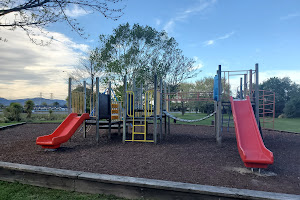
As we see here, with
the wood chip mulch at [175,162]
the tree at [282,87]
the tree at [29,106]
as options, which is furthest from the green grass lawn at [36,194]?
the tree at [282,87]

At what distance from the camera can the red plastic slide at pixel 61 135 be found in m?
7.13

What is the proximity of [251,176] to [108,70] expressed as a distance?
1646cm

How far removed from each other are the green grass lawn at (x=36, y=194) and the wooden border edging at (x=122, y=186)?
113 mm

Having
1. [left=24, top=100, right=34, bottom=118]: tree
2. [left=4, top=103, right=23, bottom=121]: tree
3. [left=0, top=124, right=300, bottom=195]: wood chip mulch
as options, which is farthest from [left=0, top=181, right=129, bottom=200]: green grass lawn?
[left=24, top=100, right=34, bottom=118]: tree

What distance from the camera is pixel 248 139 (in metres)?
6.49

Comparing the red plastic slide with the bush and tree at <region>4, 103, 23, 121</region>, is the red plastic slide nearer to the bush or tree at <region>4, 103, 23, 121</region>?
tree at <region>4, 103, 23, 121</region>

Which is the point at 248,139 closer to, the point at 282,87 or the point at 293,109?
the point at 293,109

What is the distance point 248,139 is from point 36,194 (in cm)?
548

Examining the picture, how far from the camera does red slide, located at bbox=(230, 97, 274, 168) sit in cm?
511

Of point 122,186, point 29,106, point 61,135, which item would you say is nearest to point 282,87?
point 29,106

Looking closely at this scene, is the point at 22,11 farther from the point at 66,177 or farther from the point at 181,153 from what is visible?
the point at 181,153

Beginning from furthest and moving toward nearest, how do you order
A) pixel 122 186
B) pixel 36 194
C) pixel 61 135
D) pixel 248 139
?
pixel 61 135 → pixel 248 139 → pixel 36 194 → pixel 122 186

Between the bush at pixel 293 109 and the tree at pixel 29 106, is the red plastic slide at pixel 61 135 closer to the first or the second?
the tree at pixel 29 106

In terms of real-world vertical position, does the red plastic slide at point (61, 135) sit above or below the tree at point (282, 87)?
below
